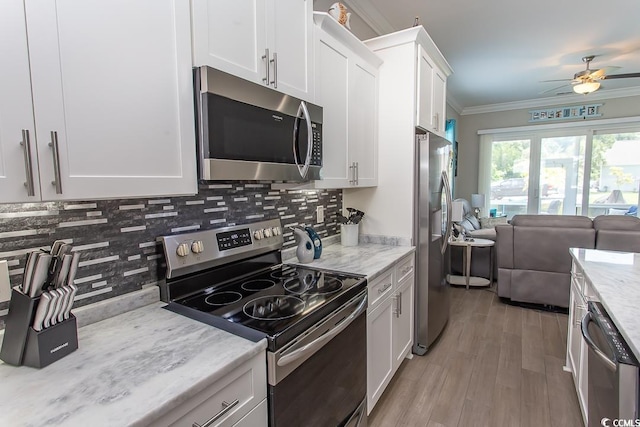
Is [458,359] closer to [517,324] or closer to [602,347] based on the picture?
[517,324]

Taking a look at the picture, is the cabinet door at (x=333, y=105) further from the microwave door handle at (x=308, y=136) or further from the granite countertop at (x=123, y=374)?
the granite countertop at (x=123, y=374)

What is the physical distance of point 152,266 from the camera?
1354 mm

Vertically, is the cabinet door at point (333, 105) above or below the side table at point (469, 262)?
above

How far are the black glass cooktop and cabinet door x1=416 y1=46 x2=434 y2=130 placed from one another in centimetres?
151

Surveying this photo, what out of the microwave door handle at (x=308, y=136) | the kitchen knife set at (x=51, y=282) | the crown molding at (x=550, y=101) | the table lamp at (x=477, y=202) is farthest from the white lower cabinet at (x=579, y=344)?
the crown molding at (x=550, y=101)

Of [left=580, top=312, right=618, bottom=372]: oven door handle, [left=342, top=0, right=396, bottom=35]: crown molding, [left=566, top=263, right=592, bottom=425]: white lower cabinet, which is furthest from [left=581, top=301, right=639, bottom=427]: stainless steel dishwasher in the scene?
[left=342, top=0, right=396, bottom=35]: crown molding

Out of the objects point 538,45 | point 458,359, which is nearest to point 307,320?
point 458,359

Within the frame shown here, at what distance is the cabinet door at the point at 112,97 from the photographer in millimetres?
812

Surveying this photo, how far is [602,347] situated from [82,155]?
5.79 feet

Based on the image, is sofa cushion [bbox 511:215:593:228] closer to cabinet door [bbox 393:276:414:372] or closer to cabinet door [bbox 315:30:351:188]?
cabinet door [bbox 393:276:414:372]

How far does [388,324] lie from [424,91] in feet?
5.76

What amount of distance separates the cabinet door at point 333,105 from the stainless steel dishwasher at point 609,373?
1.35 metres

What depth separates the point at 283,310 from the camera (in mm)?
1255

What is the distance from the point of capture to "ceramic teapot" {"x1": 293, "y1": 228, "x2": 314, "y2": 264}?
1978 millimetres
